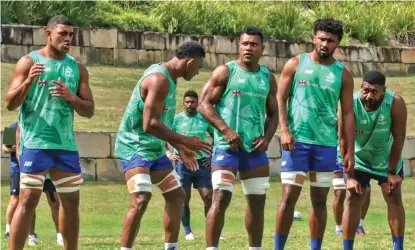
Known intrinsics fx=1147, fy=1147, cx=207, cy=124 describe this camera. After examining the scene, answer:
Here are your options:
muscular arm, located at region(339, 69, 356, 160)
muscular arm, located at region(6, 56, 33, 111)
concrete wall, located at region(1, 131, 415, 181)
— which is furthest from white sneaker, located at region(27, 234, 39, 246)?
concrete wall, located at region(1, 131, 415, 181)

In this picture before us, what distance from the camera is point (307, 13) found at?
109ft

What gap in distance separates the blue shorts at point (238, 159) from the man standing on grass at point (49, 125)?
1361mm

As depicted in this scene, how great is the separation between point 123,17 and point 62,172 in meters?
19.7

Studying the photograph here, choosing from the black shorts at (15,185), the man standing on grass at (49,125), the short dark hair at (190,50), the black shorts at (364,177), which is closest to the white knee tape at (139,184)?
the man standing on grass at (49,125)

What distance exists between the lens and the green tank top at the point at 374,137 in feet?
39.4

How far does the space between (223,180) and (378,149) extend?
2181 mm

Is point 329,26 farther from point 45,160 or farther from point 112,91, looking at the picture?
point 112,91

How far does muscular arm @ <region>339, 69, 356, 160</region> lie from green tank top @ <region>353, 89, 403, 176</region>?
84 cm

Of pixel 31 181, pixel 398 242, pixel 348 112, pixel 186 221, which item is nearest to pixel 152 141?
pixel 31 181

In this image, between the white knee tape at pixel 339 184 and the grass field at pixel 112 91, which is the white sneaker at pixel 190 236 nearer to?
the white knee tape at pixel 339 184

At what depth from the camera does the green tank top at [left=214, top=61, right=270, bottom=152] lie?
432 inches

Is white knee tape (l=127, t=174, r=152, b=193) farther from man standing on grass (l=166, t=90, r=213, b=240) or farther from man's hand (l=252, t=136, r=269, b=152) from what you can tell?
man standing on grass (l=166, t=90, r=213, b=240)

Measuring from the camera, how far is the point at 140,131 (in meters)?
10.7

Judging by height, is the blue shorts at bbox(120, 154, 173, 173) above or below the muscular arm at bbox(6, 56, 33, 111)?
below
